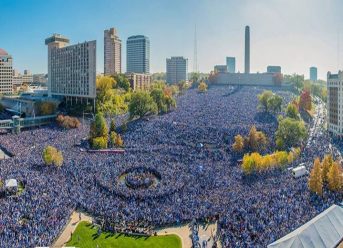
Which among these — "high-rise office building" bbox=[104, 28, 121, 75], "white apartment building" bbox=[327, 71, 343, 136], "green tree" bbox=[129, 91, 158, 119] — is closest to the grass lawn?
"green tree" bbox=[129, 91, 158, 119]

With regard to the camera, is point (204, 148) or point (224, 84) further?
point (224, 84)

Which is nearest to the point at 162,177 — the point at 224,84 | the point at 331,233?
the point at 331,233

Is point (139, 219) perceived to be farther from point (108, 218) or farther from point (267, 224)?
point (267, 224)

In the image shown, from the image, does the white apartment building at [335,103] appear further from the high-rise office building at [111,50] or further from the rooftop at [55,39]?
the high-rise office building at [111,50]

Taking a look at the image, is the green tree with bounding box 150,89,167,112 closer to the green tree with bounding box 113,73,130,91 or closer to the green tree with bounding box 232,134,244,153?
the green tree with bounding box 113,73,130,91

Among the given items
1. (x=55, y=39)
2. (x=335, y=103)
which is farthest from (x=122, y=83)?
(x=335, y=103)
